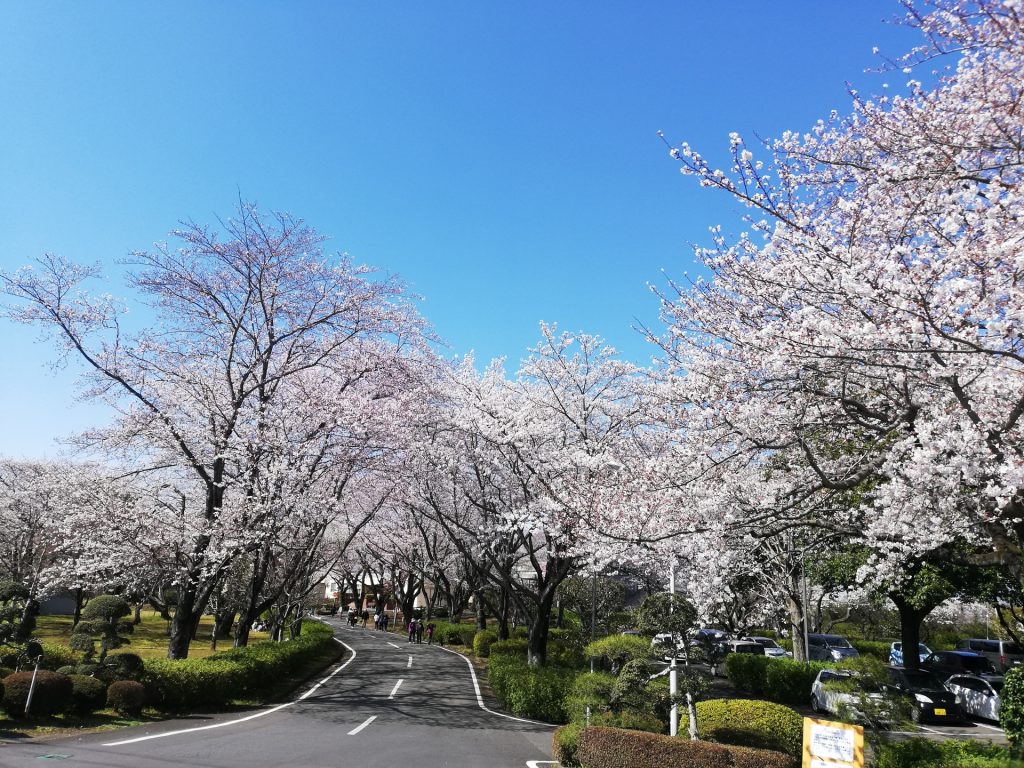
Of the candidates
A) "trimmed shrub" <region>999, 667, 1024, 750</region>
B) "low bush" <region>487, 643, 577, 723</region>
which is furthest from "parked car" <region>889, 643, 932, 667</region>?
"low bush" <region>487, 643, 577, 723</region>

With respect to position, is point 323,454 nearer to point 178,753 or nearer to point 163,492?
point 163,492

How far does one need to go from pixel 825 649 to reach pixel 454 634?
17.1 meters

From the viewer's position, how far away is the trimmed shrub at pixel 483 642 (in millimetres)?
26828

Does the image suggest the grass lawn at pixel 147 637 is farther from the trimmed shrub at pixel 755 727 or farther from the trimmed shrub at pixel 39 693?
the trimmed shrub at pixel 755 727

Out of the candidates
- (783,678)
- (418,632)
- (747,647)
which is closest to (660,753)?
(783,678)

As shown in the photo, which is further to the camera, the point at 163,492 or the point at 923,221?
the point at 163,492

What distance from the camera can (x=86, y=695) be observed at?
12.3 meters

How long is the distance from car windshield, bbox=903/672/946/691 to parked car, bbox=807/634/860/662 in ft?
27.7

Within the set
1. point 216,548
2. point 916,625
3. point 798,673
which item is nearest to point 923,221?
point 216,548

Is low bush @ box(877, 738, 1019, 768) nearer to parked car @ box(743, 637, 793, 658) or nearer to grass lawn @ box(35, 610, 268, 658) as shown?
grass lawn @ box(35, 610, 268, 658)

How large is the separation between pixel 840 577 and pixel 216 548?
1926 cm

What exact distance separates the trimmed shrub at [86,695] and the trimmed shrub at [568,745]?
8.99 metres

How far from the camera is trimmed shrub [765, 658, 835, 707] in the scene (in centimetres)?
1995

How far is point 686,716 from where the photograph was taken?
36.1 feet
